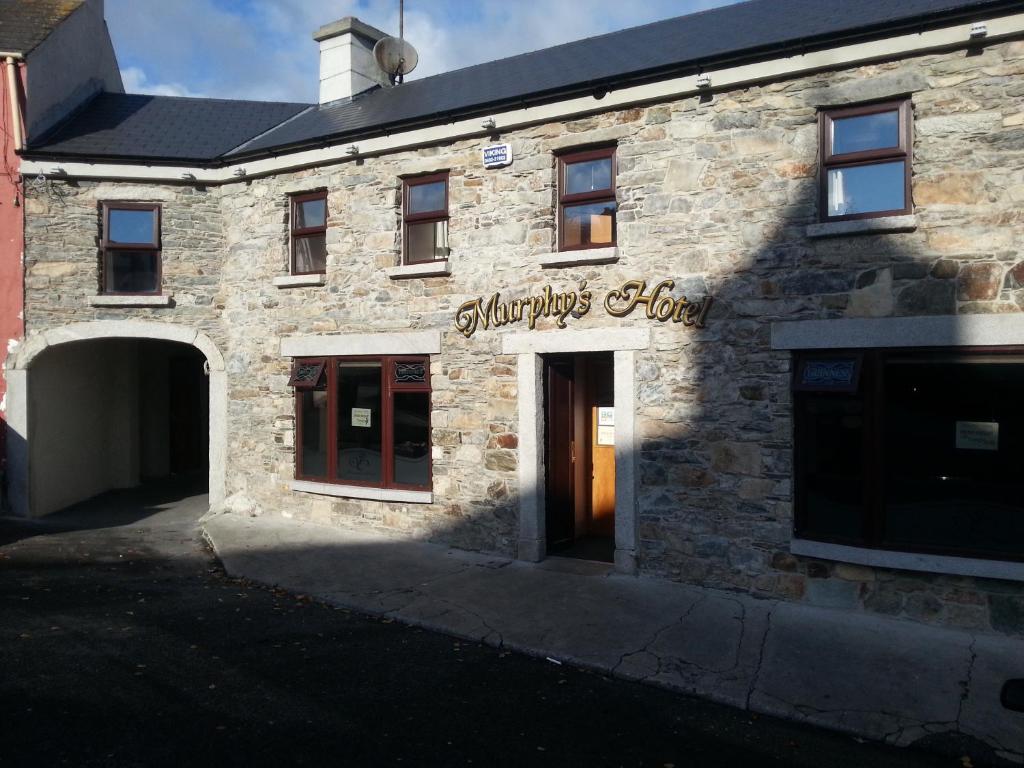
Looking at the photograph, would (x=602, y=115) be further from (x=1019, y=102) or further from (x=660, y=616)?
(x=660, y=616)

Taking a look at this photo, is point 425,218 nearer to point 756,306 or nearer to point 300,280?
point 300,280

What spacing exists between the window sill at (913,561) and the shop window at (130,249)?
10497 millimetres

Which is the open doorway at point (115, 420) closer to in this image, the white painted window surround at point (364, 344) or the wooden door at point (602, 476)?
the white painted window surround at point (364, 344)

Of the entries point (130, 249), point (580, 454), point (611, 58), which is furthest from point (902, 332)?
point (130, 249)

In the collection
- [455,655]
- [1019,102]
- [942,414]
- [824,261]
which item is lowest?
[455,655]

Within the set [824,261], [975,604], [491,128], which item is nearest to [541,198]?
[491,128]

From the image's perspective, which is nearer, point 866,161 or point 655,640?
point 655,640

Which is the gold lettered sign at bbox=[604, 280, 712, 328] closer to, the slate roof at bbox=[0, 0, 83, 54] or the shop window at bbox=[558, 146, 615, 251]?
the shop window at bbox=[558, 146, 615, 251]

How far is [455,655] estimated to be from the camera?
21.9 feet

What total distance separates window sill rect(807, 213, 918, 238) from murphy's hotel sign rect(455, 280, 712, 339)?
127 centimetres

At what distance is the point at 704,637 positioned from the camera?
6.97 meters

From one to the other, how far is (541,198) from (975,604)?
6231 millimetres

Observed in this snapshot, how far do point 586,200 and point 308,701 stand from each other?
6.28 metres

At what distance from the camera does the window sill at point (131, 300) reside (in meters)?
12.2
